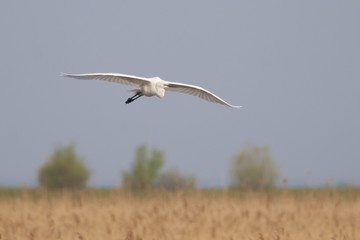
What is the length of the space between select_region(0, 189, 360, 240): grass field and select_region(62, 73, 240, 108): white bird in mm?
1623

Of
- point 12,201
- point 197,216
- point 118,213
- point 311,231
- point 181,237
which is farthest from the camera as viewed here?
point 12,201

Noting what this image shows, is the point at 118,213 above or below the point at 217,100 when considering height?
below

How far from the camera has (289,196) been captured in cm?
1106

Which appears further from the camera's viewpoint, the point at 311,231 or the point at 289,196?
the point at 289,196

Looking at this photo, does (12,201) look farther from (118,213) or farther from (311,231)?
(311,231)

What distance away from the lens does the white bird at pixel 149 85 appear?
24.2 ft

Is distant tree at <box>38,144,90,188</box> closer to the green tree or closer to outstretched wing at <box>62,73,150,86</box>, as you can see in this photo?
the green tree

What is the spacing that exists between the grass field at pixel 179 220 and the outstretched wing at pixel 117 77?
1.88 metres

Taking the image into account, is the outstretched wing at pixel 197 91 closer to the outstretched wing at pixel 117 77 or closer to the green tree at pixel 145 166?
the outstretched wing at pixel 117 77

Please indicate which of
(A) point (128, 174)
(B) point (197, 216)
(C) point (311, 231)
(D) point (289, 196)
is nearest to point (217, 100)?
(B) point (197, 216)

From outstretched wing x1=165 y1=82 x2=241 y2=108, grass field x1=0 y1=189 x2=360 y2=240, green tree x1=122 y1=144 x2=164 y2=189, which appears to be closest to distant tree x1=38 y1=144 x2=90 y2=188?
green tree x1=122 y1=144 x2=164 y2=189

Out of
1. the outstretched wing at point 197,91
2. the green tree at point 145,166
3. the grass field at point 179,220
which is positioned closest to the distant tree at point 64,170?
the green tree at point 145,166

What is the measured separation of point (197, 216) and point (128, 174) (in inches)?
1044

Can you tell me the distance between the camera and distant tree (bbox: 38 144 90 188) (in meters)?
33.2
